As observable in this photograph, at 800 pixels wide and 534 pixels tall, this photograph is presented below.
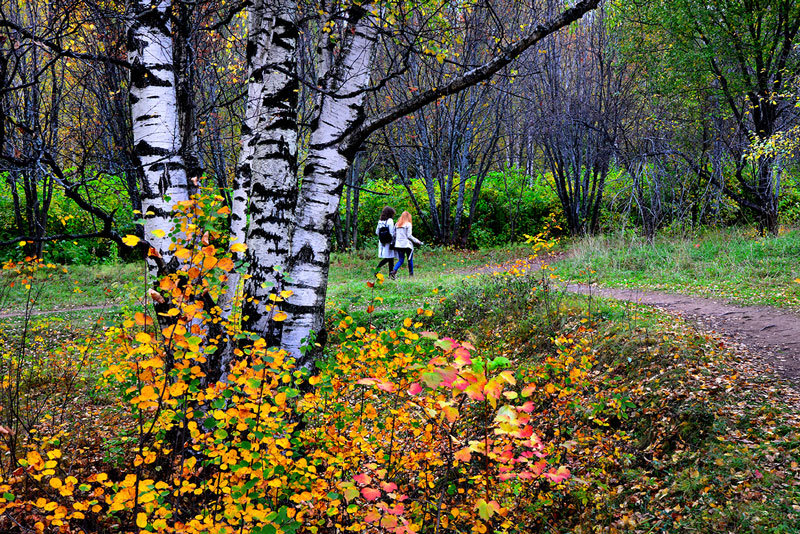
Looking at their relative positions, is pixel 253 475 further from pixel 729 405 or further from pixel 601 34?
pixel 601 34

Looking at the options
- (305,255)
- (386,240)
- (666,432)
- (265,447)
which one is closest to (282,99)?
(305,255)

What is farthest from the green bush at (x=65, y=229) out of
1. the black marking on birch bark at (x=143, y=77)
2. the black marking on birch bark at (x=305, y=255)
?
the black marking on birch bark at (x=305, y=255)

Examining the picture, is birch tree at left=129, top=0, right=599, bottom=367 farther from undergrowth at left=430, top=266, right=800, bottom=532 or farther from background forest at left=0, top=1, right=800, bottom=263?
undergrowth at left=430, top=266, right=800, bottom=532

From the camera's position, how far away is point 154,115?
10.8 ft

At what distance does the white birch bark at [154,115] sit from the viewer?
328 cm

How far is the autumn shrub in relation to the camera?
1943mm

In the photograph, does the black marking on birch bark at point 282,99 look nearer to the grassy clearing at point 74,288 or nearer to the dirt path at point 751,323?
the dirt path at point 751,323

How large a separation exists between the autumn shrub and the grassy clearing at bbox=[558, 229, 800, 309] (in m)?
4.34

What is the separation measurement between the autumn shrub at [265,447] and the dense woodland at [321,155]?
36 millimetres

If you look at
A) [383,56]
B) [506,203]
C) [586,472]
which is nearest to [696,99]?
[506,203]

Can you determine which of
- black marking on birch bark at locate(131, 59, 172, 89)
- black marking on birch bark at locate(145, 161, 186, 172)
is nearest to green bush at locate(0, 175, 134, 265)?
black marking on birch bark at locate(131, 59, 172, 89)

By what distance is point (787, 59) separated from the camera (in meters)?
8.92

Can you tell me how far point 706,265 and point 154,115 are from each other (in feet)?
26.6

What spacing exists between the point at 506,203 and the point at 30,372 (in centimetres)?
1359
